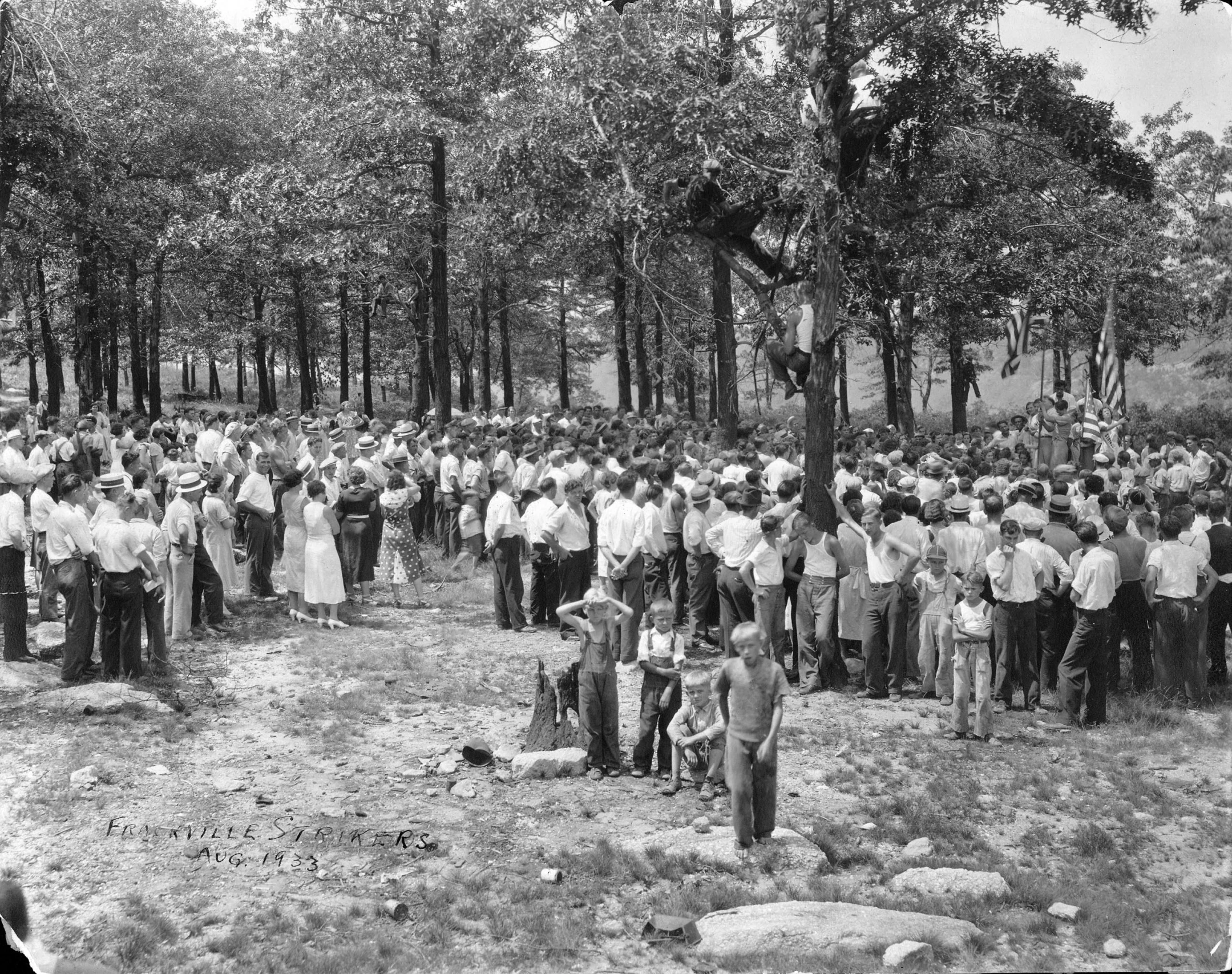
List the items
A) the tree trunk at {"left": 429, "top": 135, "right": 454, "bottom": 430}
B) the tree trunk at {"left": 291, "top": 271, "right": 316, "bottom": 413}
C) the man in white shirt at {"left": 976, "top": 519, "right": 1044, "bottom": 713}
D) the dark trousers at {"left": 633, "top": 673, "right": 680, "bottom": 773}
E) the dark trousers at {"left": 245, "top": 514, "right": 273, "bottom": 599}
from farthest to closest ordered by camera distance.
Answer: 1. the tree trunk at {"left": 291, "top": 271, "right": 316, "bottom": 413}
2. the tree trunk at {"left": 429, "top": 135, "right": 454, "bottom": 430}
3. the dark trousers at {"left": 245, "top": 514, "right": 273, "bottom": 599}
4. the man in white shirt at {"left": 976, "top": 519, "right": 1044, "bottom": 713}
5. the dark trousers at {"left": 633, "top": 673, "right": 680, "bottom": 773}

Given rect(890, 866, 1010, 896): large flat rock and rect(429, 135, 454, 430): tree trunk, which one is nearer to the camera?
rect(890, 866, 1010, 896): large flat rock

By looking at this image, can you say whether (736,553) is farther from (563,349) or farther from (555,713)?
(563,349)

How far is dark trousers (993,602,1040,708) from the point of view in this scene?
10.7 metres

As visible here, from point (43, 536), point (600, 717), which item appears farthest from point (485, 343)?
point (600, 717)

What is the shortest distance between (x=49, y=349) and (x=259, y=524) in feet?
78.1

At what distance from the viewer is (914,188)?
15.3 meters

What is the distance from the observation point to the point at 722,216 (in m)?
13.0

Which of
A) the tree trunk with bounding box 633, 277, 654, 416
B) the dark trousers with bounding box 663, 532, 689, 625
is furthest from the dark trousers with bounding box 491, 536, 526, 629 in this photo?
the tree trunk with bounding box 633, 277, 654, 416

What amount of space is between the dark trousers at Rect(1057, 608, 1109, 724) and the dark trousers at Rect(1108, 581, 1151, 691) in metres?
0.53

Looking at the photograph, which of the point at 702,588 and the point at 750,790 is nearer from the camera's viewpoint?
the point at 750,790

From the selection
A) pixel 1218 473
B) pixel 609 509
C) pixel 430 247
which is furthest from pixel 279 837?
pixel 430 247

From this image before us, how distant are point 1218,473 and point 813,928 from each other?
15.7 meters

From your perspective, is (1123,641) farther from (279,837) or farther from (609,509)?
(279,837)

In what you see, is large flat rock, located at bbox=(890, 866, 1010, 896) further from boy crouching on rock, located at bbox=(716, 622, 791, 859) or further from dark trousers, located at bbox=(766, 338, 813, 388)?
dark trousers, located at bbox=(766, 338, 813, 388)
